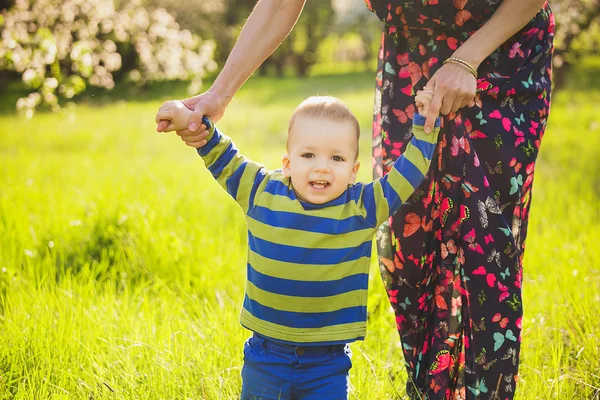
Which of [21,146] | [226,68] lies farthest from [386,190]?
[21,146]

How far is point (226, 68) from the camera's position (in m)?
1.95

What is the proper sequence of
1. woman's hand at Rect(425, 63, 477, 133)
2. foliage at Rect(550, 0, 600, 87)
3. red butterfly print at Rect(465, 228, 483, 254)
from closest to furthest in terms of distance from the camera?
woman's hand at Rect(425, 63, 477, 133)
red butterfly print at Rect(465, 228, 483, 254)
foliage at Rect(550, 0, 600, 87)

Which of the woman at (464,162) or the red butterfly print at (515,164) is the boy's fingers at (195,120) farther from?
the red butterfly print at (515,164)

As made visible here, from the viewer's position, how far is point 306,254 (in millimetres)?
1749

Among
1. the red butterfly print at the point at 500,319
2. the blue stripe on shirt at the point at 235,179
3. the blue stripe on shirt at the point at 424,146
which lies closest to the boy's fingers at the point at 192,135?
the blue stripe on shirt at the point at 235,179

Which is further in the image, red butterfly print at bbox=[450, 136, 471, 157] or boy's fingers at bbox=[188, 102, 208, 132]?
red butterfly print at bbox=[450, 136, 471, 157]

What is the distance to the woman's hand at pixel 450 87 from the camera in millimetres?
1728

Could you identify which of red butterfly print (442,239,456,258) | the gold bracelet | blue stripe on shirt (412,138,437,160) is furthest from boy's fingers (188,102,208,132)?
red butterfly print (442,239,456,258)

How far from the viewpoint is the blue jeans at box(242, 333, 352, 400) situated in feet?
5.94

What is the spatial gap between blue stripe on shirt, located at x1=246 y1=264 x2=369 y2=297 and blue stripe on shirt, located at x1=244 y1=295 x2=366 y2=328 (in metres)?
0.06

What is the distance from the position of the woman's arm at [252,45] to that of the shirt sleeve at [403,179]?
1.71ft

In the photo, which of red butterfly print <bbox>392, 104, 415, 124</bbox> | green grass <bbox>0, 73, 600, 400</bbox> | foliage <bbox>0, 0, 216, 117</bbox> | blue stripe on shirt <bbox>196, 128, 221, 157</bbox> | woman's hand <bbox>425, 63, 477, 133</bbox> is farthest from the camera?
foliage <bbox>0, 0, 216, 117</bbox>

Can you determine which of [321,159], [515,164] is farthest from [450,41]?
[321,159]

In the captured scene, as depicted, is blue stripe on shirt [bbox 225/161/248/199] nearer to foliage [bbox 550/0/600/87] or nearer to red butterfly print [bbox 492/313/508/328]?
red butterfly print [bbox 492/313/508/328]
